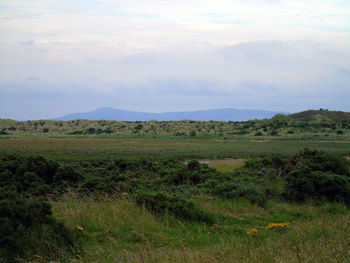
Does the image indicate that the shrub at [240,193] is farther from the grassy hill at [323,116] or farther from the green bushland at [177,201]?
the grassy hill at [323,116]

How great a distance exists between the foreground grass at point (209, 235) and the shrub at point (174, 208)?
10.9 inches

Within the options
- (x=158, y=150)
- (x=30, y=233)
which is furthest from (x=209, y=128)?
(x=30, y=233)

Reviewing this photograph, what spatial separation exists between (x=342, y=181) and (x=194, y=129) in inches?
3133

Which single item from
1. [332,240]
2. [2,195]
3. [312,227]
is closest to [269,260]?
[332,240]

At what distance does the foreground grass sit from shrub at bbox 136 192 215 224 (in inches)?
10.9

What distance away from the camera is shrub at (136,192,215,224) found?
998cm

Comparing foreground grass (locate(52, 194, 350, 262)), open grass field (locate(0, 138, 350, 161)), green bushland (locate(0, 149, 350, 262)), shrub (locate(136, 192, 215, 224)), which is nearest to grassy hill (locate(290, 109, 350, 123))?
open grass field (locate(0, 138, 350, 161))

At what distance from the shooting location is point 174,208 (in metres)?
10.1

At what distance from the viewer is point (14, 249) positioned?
6320 millimetres

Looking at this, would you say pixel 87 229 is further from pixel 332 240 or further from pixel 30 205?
pixel 332 240

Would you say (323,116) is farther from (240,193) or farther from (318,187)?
(240,193)

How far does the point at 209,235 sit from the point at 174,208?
1593 millimetres

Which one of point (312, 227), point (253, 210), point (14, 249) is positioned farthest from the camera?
point (253, 210)

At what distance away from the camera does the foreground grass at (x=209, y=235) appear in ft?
19.1
